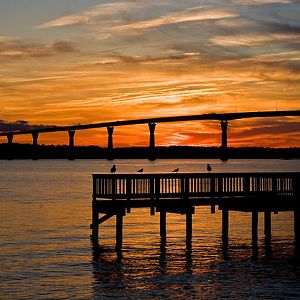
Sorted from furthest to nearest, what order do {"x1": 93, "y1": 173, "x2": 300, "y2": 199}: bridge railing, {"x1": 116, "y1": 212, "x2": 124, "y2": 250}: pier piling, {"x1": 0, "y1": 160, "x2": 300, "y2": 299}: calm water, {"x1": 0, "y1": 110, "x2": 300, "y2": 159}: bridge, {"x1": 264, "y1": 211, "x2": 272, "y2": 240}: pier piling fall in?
1. {"x1": 0, "y1": 110, "x2": 300, "y2": 159}: bridge
2. {"x1": 264, "y1": 211, "x2": 272, "y2": 240}: pier piling
3. {"x1": 116, "y1": 212, "x2": 124, "y2": 250}: pier piling
4. {"x1": 93, "y1": 173, "x2": 300, "y2": 199}: bridge railing
5. {"x1": 0, "y1": 160, "x2": 300, "y2": 299}: calm water

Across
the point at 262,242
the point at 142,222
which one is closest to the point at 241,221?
the point at 142,222

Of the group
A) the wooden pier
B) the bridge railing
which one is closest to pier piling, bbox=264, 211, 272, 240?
the bridge railing

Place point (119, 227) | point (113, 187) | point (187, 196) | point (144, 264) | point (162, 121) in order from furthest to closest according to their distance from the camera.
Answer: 1. point (162, 121)
2. point (119, 227)
3. point (187, 196)
4. point (113, 187)
5. point (144, 264)

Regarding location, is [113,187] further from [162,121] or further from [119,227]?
[162,121]

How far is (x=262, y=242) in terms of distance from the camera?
37094 millimetres

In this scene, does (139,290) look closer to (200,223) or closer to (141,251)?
(141,251)

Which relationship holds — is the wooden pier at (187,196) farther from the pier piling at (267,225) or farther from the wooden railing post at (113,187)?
the pier piling at (267,225)

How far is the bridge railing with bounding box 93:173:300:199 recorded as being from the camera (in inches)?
1334

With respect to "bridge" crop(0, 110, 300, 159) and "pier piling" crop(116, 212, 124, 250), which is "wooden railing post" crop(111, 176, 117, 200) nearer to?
"pier piling" crop(116, 212, 124, 250)

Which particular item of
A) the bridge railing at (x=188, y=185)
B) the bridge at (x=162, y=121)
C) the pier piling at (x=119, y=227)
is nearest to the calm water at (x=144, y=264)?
the pier piling at (x=119, y=227)

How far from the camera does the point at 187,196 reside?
114ft


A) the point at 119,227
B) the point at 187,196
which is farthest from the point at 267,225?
the point at 119,227

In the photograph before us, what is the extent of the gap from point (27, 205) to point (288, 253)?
117 ft

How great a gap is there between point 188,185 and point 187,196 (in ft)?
1.82
